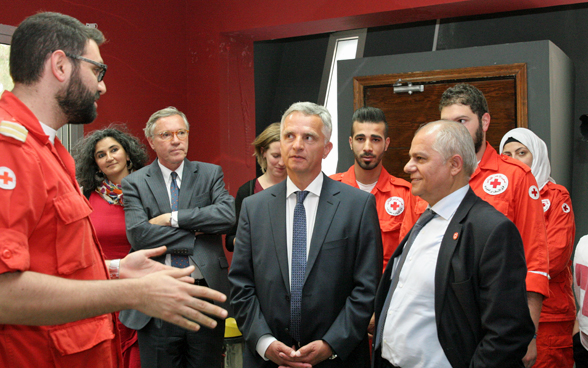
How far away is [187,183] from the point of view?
115 inches

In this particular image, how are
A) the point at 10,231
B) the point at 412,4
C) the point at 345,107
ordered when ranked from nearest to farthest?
1. the point at 10,231
2. the point at 412,4
3. the point at 345,107

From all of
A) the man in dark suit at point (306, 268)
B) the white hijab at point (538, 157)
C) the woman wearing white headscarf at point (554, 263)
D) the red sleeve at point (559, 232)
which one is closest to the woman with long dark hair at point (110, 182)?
the man in dark suit at point (306, 268)

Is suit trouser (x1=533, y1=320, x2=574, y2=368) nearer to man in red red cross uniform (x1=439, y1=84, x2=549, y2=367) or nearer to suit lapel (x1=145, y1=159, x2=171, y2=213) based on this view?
man in red red cross uniform (x1=439, y1=84, x2=549, y2=367)

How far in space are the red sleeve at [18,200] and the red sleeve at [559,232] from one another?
257 centimetres

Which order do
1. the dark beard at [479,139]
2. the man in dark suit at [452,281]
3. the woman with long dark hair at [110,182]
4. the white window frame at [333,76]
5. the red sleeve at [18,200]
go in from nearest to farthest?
1. the red sleeve at [18,200]
2. the man in dark suit at [452,281]
3. the dark beard at [479,139]
4. the woman with long dark hair at [110,182]
5. the white window frame at [333,76]

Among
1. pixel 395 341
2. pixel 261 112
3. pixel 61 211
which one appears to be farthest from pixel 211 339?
pixel 261 112

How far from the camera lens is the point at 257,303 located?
2084mm

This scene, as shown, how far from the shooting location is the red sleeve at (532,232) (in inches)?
80.8

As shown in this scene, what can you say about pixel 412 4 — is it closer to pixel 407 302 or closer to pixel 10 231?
pixel 407 302

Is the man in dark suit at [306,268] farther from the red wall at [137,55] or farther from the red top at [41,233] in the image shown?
the red wall at [137,55]

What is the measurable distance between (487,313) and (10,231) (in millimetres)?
1432

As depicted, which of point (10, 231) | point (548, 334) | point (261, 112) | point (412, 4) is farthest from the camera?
point (261, 112)

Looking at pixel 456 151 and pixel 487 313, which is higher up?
pixel 456 151

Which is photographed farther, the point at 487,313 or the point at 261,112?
the point at 261,112
